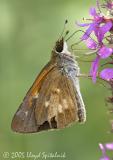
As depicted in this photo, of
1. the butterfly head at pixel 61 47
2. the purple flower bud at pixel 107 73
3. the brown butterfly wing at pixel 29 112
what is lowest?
the brown butterfly wing at pixel 29 112

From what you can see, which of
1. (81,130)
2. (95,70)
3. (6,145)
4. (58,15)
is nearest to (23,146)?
(6,145)

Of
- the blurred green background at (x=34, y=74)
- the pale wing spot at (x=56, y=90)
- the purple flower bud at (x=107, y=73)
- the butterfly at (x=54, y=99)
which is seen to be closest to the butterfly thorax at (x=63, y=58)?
the butterfly at (x=54, y=99)

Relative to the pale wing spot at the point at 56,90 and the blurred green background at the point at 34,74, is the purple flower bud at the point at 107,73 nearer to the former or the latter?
the pale wing spot at the point at 56,90

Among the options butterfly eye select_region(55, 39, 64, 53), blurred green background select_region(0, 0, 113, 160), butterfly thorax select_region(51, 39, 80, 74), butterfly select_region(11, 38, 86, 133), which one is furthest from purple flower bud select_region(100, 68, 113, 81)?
blurred green background select_region(0, 0, 113, 160)

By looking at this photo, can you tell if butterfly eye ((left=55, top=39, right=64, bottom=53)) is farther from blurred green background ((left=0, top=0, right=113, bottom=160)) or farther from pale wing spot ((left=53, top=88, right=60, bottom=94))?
blurred green background ((left=0, top=0, right=113, bottom=160))

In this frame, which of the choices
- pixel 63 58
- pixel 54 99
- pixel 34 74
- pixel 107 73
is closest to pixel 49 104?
pixel 54 99

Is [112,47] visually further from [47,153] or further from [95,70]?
[47,153]

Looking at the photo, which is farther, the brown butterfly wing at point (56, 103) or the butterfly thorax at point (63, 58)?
the butterfly thorax at point (63, 58)
